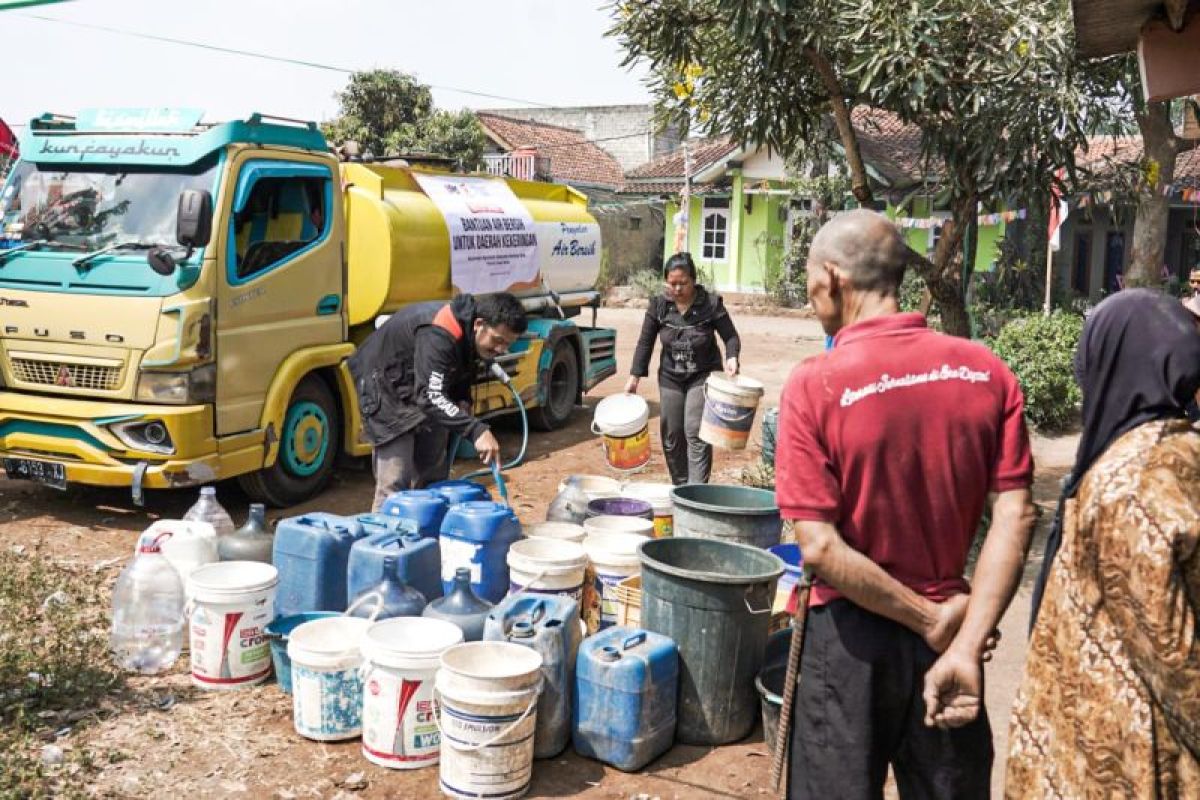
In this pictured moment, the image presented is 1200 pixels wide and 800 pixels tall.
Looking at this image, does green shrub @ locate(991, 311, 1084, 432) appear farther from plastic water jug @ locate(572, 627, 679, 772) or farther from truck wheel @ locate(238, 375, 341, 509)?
plastic water jug @ locate(572, 627, 679, 772)

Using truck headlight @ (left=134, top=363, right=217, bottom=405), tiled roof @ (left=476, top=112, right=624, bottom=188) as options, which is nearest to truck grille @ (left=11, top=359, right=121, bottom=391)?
truck headlight @ (left=134, top=363, right=217, bottom=405)

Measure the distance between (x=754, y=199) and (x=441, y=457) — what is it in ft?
77.4

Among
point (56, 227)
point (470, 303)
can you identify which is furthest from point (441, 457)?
point (56, 227)

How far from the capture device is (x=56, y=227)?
25.5 ft

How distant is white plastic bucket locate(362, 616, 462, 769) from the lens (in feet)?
13.9

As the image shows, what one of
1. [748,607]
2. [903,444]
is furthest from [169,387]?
[903,444]

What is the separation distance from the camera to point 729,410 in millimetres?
7047

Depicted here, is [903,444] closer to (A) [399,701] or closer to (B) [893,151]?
(A) [399,701]

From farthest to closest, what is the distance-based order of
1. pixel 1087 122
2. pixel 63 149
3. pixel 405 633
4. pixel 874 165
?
pixel 874 165, pixel 63 149, pixel 1087 122, pixel 405 633

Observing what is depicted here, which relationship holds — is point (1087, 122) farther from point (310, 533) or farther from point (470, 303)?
point (310, 533)

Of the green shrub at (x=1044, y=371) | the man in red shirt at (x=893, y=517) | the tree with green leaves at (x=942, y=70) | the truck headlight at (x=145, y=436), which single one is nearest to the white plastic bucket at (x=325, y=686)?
the man in red shirt at (x=893, y=517)

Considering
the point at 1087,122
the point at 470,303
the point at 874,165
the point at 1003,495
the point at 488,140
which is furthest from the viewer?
the point at 488,140

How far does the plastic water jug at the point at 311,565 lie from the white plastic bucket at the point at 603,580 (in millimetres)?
1159

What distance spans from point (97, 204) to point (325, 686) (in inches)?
190
